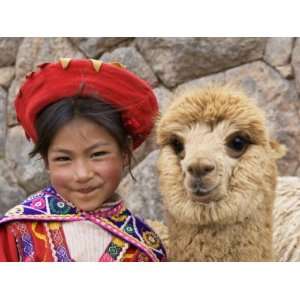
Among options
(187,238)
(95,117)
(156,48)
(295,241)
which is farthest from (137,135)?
(295,241)

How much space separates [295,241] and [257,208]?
1.07ft

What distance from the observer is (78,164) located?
1.12 metres

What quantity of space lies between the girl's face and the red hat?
0.06m

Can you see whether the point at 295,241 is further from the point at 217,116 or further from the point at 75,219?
the point at 75,219

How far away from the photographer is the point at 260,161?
1.12 meters

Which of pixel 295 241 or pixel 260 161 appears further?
pixel 295 241

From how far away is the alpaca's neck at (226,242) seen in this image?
1.13 metres

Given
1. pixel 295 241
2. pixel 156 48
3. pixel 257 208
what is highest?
pixel 156 48

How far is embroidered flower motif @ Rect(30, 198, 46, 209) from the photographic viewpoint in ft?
3.78

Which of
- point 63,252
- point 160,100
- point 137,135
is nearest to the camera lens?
point 63,252

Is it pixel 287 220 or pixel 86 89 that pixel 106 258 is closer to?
pixel 86 89

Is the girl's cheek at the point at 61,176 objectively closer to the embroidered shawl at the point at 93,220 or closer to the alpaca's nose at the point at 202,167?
the embroidered shawl at the point at 93,220

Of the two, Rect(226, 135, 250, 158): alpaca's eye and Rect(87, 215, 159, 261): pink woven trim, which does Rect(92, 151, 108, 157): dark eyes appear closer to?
Rect(87, 215, 159, 261): pink woven trim

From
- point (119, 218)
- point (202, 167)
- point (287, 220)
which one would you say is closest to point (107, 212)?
point (119, 218)
